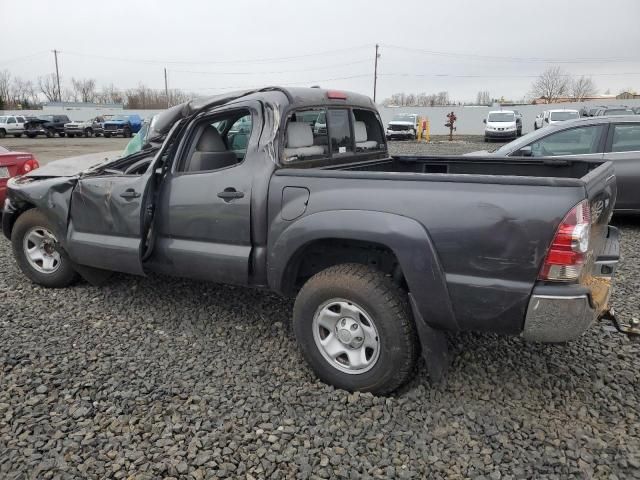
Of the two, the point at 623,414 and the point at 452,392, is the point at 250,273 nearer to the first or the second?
the point at 452,392

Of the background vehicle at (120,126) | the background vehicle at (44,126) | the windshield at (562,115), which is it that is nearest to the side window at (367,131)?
the windshield at (562,115)

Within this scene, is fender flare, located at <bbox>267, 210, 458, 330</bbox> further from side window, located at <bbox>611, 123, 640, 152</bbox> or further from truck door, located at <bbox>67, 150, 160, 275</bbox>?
side window, located at <bbox>611, 123, 640, 152</bbox>

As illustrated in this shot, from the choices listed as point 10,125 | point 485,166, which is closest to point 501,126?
point 485,166

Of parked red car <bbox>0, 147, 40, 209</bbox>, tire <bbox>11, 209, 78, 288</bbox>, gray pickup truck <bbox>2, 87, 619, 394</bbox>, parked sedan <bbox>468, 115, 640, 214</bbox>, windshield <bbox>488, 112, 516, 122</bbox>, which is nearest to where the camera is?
gray pickup truck <bbox>2, 87, 619, 394</bbox>

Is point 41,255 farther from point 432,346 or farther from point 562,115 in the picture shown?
point 562,115

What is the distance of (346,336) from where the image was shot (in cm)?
310

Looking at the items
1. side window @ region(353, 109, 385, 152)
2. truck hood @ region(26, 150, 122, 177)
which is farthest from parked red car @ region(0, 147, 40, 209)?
side window @ region(353, 109, 385, 152)

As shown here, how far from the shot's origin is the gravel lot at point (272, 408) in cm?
253

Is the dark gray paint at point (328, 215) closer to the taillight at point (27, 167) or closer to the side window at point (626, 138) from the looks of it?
the taillight at point (27, 167)

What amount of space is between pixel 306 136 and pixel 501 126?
27.4m

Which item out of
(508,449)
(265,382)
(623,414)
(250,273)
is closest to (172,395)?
(265,382)

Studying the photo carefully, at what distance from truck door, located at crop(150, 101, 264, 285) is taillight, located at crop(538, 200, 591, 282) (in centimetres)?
182

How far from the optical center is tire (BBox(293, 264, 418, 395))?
2912 mm

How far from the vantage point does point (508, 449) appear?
8.59 ft
